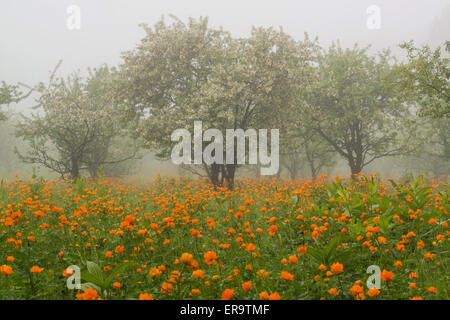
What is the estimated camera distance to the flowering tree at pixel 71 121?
1877 cm

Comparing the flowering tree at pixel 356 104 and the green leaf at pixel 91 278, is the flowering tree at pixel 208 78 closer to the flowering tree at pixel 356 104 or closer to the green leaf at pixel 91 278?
the flowering tree at pixel 356 104

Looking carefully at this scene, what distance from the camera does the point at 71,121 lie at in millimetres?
18984

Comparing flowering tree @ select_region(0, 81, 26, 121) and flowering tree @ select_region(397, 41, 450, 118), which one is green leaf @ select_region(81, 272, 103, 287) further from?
flowering tree @ select_region(0, 81, 26, 121)

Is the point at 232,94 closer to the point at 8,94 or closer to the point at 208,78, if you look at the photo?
the point at 208,78

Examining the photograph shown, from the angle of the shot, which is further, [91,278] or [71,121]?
[71,121]

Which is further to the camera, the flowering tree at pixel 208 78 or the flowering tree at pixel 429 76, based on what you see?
the flowering tree at pixel 208 78

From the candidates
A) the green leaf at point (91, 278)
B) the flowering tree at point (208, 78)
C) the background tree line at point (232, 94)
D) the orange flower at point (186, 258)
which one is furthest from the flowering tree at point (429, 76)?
the green leaf at point (91, 278)

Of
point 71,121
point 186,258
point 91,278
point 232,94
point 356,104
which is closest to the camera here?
point 186,258

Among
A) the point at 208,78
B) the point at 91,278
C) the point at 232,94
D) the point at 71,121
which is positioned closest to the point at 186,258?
the point at 91,278

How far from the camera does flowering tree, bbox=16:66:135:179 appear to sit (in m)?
18.8

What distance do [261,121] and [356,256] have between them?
1241 centimetres

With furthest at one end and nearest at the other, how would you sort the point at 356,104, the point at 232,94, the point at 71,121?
the point at 356,104, the point at 71,121, the point at 232,94
